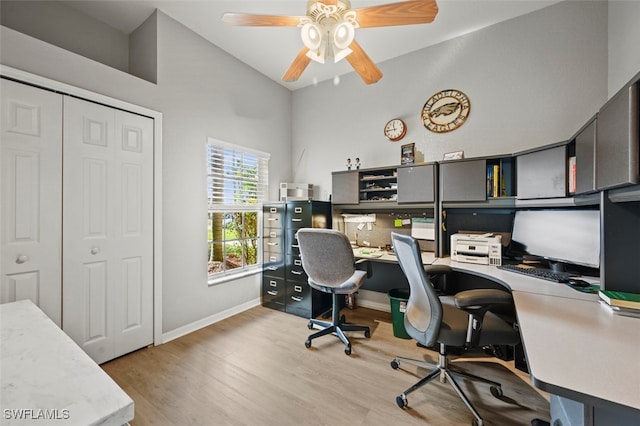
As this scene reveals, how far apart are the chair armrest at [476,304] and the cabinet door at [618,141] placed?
72cm

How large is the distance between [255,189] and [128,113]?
1.61 metres

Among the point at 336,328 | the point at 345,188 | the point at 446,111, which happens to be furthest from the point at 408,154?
the point at 336,328

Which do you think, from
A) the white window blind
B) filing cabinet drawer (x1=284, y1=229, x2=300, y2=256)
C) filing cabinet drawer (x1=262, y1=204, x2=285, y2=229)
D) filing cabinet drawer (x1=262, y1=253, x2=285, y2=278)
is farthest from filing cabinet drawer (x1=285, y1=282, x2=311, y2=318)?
the white window blind

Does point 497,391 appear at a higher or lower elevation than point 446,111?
lower

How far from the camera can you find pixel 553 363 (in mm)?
768

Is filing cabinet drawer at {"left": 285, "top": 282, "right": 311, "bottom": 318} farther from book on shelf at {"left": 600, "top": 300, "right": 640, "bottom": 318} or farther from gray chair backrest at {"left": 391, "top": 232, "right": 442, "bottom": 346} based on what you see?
book on shelf at {"left": 600, "top": 300, "right": 640, "bottom": 318}

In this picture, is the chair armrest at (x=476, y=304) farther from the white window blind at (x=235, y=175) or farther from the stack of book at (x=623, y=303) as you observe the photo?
the white window blind at (x=235, y=175)

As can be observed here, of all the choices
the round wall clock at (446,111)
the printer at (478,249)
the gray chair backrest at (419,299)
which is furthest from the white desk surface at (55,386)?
the round wall clock at (446,111)

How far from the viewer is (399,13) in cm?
155

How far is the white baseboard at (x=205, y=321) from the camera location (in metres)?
2.45

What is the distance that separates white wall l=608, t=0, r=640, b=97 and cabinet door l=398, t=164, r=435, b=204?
1.39 m

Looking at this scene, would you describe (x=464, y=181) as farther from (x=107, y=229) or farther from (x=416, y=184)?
(x=107, y=229)

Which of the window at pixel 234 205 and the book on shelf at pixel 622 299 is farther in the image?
the window at pixel 234 205

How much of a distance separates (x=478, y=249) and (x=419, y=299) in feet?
3.28
